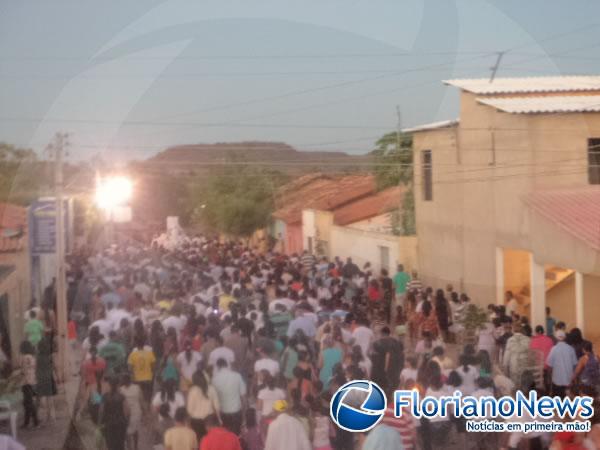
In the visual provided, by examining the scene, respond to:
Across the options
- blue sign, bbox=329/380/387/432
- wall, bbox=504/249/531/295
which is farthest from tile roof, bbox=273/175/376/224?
blue sign, bbox=329/380/387/432

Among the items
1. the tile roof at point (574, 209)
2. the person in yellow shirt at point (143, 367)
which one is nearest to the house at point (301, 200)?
the tile roof at point (574, 209)

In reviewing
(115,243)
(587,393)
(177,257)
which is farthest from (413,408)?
(115,243)

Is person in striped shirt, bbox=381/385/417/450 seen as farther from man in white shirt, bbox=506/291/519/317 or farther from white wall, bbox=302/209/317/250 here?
white wall, bbox=302/209/317/250

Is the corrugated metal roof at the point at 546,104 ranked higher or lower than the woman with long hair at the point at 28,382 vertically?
higher

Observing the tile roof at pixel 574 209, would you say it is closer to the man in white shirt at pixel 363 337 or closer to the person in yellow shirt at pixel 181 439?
the man in white shirt at pixel 363 337

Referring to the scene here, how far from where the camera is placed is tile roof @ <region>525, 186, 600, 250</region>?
8341mm

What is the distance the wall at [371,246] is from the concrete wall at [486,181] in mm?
183

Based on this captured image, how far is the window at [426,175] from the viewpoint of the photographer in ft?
35.4

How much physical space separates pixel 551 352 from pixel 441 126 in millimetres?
4240

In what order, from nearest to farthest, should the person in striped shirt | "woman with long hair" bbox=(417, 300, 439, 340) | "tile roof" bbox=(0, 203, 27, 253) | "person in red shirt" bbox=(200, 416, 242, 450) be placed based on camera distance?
"person in red shirt" bbox=(200, 416, 242, 450)
the person in striped shirt
"woman with long hair" bbox=(417, 300, 439, 340)
"tile roof" bbox=(0, 203, 27, 253)

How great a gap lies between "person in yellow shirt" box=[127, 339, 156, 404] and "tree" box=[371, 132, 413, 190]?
4.29 meters

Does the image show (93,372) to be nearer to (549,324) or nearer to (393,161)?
(549,324)

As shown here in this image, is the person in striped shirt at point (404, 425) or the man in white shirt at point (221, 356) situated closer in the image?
the person in striped shirt at point (404, 425)

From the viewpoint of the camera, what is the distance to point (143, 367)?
7.50 meters
